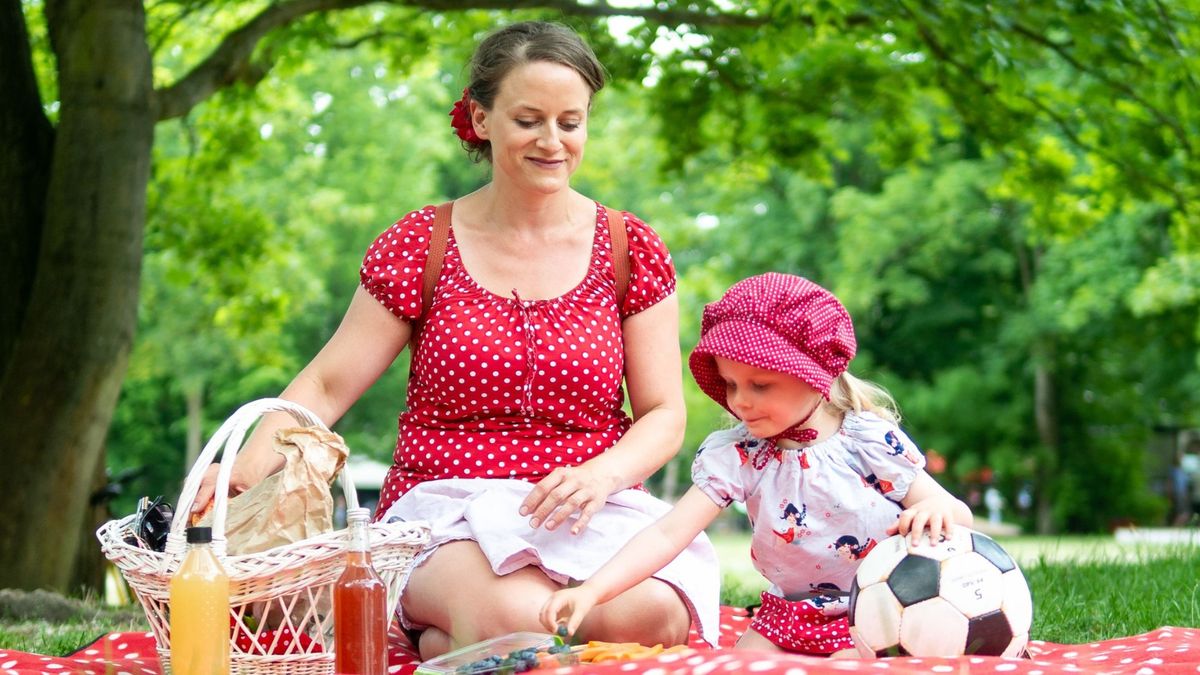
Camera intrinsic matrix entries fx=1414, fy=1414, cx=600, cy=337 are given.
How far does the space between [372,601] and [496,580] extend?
54cm

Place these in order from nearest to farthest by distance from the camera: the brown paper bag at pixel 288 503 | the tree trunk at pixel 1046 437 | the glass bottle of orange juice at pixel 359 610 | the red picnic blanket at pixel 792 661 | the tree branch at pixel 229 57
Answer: the red picnic blanket at pixel 792 661
the glass bottle of orange juice at pixel 359 610
the brown paper bag at pixel 288 503
the tree branch at pixel 229 57
the tree trunk at pixel 1046 437

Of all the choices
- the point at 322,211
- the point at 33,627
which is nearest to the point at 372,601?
the point at 33,627

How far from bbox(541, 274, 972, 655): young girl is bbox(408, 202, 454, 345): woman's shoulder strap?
744 millimetres

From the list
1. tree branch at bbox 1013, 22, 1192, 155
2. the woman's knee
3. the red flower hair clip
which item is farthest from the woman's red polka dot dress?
tree branch at bbox 1013, 22, 1192, 155

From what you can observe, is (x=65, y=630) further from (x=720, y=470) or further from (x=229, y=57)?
(x=229, y=57)

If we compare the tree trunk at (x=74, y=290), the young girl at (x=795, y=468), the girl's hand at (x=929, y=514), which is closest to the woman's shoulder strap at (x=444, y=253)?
the young girl at (x=795, y=468)

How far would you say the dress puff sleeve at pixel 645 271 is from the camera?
12.2 feet

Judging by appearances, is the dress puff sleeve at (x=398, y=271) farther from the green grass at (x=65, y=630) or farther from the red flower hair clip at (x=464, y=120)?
the green grass at (x=65, y=630)

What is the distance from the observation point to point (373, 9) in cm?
992

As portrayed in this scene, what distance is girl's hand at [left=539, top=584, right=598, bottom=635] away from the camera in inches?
114

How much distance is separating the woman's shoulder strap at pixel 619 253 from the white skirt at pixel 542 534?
539 mm

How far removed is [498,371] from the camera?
351 cm

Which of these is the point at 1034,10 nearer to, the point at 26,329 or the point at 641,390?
the point at 641,390

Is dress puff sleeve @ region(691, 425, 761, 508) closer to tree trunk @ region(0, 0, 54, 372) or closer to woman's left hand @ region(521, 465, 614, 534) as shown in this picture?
woman's left hand @ region(521, 465, 614, 534)
